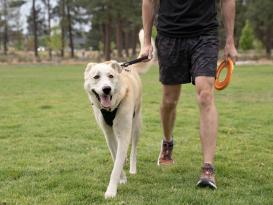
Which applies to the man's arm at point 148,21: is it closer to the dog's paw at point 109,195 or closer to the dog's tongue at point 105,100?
the dog's tongue at point 105,100

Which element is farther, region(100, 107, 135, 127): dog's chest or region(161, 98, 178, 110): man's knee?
region(161, 98, 178, 110): man's knee

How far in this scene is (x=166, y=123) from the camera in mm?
5676

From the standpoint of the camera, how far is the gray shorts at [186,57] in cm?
475

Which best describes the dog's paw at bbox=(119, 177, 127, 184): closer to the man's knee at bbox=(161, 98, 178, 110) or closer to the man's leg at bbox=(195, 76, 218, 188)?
the man's leg at bbox=(195, 76, 218, 188)

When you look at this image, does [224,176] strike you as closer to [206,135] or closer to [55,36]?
[206,135]

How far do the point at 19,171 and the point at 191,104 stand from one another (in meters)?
7.63

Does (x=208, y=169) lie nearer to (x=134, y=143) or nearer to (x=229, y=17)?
(x=134, y=143)

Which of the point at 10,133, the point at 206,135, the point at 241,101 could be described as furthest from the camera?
the point at 241,101

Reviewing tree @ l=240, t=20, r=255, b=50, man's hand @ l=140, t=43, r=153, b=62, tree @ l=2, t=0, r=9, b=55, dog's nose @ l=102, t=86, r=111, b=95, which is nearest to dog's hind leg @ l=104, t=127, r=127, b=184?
dog's nose @ l=102, t=86, r=111, b=95

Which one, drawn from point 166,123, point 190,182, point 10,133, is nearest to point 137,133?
point 166,123

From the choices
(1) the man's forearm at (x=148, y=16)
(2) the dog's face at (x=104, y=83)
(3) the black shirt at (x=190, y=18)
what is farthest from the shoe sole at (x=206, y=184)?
(1) the man's forearm at (x=148, y=16)

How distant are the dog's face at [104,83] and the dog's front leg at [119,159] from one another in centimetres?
31

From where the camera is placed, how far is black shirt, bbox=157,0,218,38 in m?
4.93

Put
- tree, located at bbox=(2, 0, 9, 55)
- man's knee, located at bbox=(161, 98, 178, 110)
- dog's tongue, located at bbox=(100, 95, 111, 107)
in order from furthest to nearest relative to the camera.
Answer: tree, located at bbox=(2, 0, 9, 55) < man's knee, located at bbox=(161, 98, 178, 110) < dog's tongue, located at bbox=(100, 95, 111, 107)
